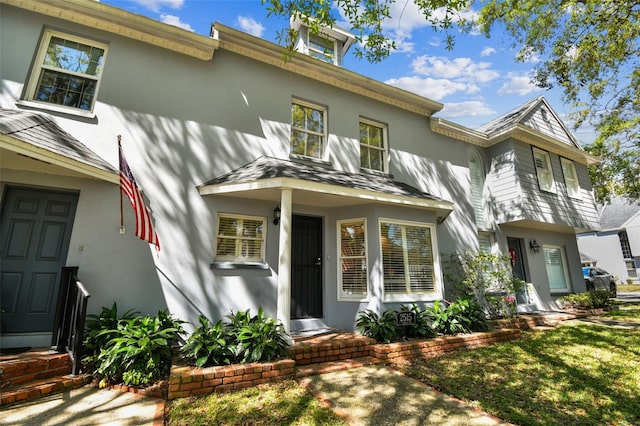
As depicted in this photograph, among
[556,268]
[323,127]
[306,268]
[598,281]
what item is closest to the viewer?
[306,268]

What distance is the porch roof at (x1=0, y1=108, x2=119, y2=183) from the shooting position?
3586 mm

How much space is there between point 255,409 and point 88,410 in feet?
5.90

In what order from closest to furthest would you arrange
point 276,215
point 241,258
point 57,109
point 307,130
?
point 57,109
point 241,258
point 276,215
point 307,130

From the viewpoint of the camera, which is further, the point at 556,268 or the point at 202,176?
the point at 556,268

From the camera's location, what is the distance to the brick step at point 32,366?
3260 mm

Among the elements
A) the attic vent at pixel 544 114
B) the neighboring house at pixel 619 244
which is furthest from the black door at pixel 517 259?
the neighboring house at pixel 619 244

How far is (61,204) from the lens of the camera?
15.3ft

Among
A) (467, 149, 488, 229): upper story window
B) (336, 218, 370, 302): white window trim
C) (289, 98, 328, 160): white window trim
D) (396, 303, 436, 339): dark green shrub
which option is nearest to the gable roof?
(467, 149, 488, 229): upper story window

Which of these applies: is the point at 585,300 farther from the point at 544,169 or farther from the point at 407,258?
the point at 407,258

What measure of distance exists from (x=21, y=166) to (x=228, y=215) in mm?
3208

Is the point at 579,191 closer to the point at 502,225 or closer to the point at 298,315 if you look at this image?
the point at 502,225

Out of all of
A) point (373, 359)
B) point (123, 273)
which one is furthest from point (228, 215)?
point (373, 359)

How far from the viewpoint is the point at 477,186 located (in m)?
9.92

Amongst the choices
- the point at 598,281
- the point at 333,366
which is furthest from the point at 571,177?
the point at 333,366
